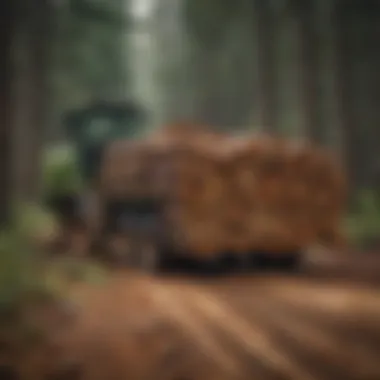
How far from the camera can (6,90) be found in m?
0.98

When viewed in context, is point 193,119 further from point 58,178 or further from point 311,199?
point 311,199

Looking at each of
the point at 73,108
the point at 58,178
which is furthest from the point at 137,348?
the point at 73,108

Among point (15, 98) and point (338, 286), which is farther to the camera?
point (338, 286)

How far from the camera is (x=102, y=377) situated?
789 mm

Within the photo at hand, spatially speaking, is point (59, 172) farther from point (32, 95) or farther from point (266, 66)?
point (266, 66)

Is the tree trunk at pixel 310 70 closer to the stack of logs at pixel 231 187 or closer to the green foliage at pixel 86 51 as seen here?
the stack of logs at pixel 231 187

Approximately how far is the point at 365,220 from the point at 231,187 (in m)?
0.37

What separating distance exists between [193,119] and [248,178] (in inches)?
12.6

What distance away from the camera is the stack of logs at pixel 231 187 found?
1.17m

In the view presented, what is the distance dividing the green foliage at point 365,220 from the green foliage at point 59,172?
1.44ft

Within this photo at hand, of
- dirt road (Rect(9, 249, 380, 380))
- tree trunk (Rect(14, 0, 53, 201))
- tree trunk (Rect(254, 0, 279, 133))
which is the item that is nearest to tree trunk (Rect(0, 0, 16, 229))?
tree trunk (Rect(14, 0, 53, 201))

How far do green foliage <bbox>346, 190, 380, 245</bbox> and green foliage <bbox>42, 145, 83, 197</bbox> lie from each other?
44 centimetres

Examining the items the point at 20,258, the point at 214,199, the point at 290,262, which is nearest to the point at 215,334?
the point at 20,258

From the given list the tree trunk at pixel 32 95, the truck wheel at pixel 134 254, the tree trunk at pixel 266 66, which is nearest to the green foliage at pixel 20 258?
the tree trunk at pixel 32 95
